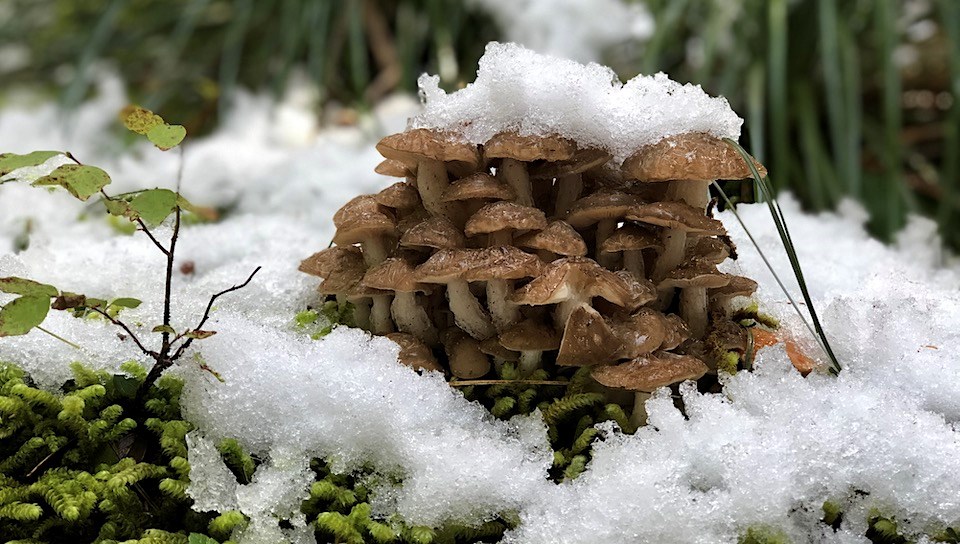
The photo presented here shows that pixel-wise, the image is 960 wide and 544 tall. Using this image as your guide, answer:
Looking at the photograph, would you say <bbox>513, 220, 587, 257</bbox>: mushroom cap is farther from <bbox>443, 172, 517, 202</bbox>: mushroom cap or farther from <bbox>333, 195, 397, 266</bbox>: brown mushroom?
<bbox>333, 195, 397, 266</bbox>: brown mushroom

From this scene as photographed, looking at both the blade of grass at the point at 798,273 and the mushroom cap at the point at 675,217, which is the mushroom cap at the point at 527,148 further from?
the blade of grass at the point at 798,273

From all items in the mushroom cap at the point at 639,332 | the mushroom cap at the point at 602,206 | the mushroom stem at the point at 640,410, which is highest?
the mushroom cap at the point at 602,206

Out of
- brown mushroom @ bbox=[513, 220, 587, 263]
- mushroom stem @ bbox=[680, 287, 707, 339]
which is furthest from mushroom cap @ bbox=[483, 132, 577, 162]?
mushroom stem @ bbox=[680, 287, 707, 339]

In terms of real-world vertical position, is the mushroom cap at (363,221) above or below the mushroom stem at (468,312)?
above

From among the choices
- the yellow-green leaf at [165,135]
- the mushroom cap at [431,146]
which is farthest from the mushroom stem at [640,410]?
the yellow-green leaf at [165,135]

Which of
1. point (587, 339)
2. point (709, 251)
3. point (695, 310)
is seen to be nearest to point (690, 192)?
point (709, 251)
